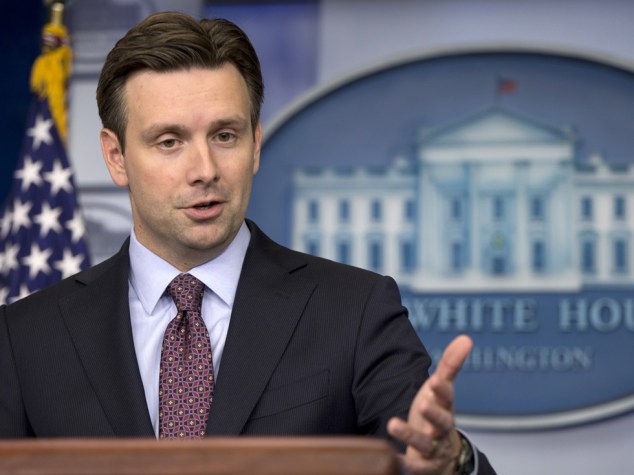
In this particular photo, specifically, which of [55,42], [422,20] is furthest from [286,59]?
[55,42]

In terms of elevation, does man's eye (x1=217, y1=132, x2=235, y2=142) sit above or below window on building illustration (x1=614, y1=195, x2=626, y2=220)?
above

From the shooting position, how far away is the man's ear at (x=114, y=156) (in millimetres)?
1889

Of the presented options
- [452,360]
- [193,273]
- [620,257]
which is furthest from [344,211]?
[452,360]

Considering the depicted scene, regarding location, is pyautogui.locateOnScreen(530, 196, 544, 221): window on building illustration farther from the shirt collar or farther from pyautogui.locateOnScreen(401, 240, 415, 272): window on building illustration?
the shirt collar

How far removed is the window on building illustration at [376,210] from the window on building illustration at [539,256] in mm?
492

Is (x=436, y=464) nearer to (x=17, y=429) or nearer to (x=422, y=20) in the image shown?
(x=17, y=429)

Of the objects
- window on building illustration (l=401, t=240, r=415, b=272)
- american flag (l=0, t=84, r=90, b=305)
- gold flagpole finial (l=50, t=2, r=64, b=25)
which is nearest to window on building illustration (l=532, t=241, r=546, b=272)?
window on building illustration (l=401, t=240, r=415, b=272)

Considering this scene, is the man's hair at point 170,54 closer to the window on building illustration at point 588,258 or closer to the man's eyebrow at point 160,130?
the man's eyebrow at point 160,130

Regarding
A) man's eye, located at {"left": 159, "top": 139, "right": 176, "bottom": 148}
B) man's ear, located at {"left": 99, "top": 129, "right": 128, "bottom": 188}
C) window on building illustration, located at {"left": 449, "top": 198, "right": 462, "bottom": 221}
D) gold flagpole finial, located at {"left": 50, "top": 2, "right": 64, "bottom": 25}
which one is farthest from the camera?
gold flagpole finial, located at {"left": 50, "top": 2, "right": 64, "bottom": 25}

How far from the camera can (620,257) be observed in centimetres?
325

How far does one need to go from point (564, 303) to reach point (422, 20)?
1.02 m

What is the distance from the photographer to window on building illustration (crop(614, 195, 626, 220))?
10.7ft

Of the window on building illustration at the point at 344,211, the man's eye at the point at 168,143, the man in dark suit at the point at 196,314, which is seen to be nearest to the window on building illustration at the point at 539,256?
the window on building illustration at the point at 344,211

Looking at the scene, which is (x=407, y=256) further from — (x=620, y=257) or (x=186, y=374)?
(x=186, y=374)
